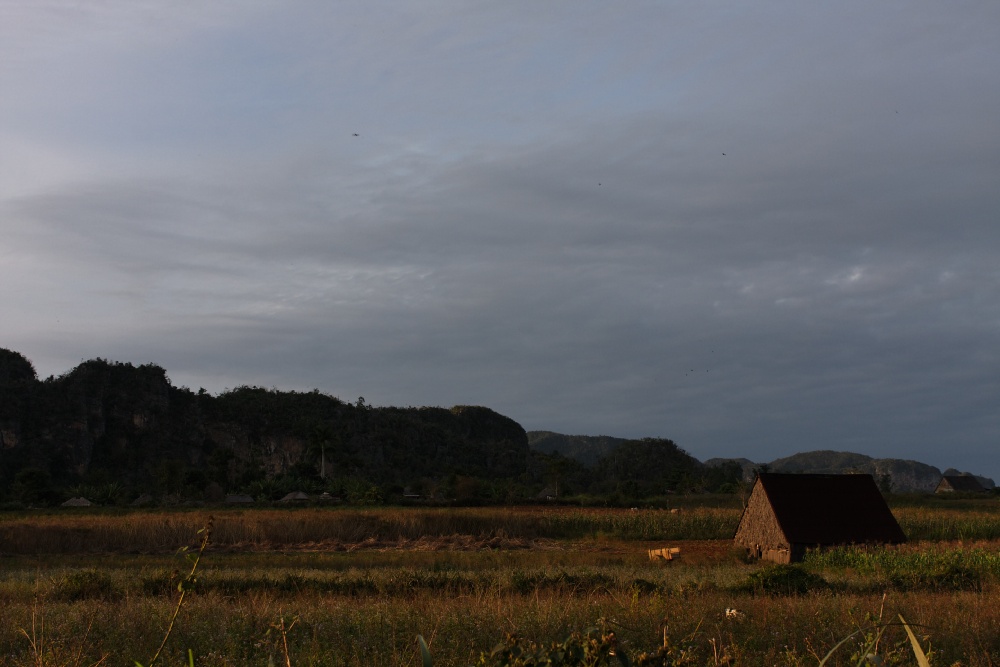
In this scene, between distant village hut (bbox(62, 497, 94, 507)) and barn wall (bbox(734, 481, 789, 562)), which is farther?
distant village hut (bbox(62, 497, 94, 507))

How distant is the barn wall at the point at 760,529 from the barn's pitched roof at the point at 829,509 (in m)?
0.58

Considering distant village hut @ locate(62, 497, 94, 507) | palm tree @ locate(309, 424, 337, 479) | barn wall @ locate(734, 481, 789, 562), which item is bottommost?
distant village hut @ locate(62, 497, 94, 507)

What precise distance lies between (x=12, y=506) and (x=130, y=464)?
7293cm

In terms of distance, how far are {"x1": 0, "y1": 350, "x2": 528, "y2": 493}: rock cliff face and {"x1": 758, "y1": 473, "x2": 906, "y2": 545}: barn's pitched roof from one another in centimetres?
6602

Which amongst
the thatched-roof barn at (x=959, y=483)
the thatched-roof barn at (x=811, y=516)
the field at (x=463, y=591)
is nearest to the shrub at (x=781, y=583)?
the field at (x=463, y=591)

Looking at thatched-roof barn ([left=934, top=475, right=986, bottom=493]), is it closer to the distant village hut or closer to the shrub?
the distant village hut

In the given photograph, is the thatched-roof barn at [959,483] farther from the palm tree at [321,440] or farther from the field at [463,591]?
the palm tree at [321,440]

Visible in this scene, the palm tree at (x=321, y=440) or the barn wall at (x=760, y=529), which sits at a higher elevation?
the palm tree at (x=321, y=440)

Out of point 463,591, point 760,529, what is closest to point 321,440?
point 760,529

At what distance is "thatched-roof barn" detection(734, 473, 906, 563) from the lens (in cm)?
3634

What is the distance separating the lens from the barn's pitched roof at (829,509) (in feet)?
120

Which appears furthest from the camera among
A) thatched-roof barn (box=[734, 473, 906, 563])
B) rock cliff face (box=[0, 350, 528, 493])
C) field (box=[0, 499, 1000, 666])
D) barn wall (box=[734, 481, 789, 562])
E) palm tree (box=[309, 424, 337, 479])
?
rock cliff face (box=[0, 350, 528, 493])

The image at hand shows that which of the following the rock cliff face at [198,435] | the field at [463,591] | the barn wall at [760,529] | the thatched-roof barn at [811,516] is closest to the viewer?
the field at [463,591]

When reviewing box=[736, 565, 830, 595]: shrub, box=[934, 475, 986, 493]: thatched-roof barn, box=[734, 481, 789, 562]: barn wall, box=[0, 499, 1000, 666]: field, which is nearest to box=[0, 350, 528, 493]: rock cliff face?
box=[0, 499, 1000, 666]: field
